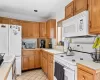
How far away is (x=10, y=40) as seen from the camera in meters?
3.14

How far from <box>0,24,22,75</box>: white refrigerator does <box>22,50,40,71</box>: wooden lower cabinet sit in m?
0.37

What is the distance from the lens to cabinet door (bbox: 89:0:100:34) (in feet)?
4.74

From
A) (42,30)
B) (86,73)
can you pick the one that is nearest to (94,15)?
(86,73)

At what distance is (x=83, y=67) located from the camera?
1.31 m

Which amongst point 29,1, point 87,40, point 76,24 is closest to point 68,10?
point 76,24

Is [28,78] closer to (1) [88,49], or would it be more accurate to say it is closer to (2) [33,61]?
(2) [33,61]

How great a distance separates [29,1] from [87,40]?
2.07 meters

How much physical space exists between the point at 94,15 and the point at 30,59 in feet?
9.71

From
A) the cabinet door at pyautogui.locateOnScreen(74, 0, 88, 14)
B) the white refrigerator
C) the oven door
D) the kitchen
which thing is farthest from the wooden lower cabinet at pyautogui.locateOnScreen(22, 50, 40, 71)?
the cabinet door at pyautogui.locateOnScreen(74, 0, 88, 14)

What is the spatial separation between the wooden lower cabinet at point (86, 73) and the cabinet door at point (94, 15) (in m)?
0.63

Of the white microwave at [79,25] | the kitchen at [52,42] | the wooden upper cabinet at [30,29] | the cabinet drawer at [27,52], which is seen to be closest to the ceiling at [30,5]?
the kitchen at [52,42]

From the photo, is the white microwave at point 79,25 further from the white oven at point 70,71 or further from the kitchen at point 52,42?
the white oven at point 70,71

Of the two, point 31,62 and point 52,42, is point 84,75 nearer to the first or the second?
point 31,62

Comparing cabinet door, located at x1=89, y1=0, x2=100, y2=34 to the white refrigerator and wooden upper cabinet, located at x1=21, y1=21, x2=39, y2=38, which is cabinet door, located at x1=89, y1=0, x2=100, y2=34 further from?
wooden upper cabinet, located at x1=21, y1=21, x2=39, y2=38
